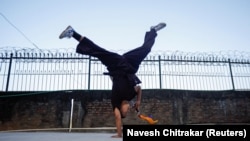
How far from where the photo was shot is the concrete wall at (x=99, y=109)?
6637 mm

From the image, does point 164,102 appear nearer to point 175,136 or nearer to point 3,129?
point 175,136

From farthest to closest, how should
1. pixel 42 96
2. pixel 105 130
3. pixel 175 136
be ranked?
pixel 42 96, pixel 105 130, pixel 175 136

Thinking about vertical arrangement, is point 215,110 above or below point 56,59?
below

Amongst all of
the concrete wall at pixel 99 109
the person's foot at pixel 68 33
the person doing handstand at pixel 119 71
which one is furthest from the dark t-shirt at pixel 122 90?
the concrete wall at pixel 99 109

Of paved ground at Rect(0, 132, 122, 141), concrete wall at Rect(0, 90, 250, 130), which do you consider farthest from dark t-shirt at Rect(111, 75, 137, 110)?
concrete wall at Rect(0, 90, 250, 130)

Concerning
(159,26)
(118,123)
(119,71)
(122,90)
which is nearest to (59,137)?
(118,123)

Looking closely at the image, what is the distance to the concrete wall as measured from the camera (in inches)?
261

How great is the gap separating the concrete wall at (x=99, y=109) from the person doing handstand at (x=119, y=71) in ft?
11.9

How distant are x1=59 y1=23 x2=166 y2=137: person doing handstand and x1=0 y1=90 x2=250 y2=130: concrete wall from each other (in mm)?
3613

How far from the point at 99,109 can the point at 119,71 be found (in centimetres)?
387

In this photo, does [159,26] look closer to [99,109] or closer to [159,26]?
[159,26]

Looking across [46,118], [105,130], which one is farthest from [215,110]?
[46,118]

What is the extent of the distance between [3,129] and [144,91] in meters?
5.21

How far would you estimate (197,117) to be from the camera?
7016 mm
